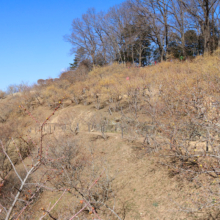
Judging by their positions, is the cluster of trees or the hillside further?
the cluster of trees

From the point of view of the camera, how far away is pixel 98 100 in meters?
16.6

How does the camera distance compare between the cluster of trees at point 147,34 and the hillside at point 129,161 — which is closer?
the hillside at point 129,161

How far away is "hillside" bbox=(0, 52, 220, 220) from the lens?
3936 millimetres

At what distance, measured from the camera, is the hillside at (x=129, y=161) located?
155 inches

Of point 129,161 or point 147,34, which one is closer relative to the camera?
point 129,161

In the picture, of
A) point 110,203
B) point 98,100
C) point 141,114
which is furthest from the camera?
point 98,100

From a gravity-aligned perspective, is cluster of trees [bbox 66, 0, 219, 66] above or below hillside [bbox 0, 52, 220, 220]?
above

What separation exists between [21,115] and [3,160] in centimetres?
1013

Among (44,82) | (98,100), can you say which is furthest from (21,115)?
(98,100)

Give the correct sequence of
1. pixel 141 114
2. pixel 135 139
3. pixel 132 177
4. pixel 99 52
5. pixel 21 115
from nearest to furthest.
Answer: pixel 132 177
pixel 135 139
pixel 141 114
pixel 21 115
pixel 99 52

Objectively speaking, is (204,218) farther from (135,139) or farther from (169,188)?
(135,139)

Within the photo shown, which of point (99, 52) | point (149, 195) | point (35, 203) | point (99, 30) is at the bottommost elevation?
point (35, 203)

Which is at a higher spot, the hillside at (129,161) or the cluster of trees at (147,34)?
the cluster of trees at (147,34)

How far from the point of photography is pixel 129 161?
296 inches
